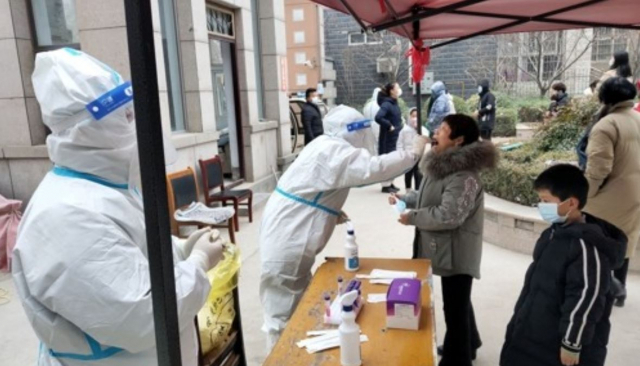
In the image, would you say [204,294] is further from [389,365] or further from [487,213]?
[487,213]

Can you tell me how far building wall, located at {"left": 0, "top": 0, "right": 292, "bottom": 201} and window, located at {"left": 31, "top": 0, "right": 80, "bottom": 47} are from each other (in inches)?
3.9

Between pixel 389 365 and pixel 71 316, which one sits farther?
pixel 389 365

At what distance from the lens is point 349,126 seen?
2.57 meters

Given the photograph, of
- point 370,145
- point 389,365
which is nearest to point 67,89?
point 389,365

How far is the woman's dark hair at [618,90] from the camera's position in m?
2.95

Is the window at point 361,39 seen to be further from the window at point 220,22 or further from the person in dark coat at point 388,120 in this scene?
the window at point 220,22

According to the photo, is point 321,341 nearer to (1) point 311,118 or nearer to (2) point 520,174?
(2) point 520,174

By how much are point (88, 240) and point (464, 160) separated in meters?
1.76

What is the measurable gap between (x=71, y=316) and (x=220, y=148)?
6.65m

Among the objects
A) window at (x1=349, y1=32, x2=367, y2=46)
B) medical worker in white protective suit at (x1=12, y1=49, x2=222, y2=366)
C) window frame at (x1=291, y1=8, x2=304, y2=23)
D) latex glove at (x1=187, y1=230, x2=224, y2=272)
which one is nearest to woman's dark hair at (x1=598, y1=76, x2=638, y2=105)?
latex glove at (x1=187, y1=230, x2=224, y2=272)

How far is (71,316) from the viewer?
1138 millimetres

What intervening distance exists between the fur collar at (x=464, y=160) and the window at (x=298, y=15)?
47.2ft

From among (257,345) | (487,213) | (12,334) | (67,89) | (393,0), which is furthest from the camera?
(487,213)

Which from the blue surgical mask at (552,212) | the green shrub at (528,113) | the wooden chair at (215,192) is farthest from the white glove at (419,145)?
the green shrub at (528,113)
